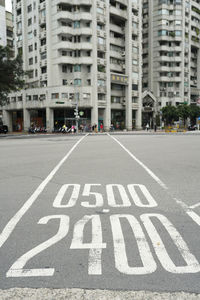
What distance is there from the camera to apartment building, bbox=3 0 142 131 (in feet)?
174

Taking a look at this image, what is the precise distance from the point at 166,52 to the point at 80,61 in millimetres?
29891

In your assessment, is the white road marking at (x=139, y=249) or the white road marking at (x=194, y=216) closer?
the white road marking at (x=139, y=249)

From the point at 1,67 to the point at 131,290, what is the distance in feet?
111

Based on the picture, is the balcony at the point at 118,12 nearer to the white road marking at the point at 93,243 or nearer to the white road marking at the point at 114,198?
the white road marking at the point at 114,198

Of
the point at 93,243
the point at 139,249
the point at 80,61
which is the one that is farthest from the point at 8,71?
the point at 139,249

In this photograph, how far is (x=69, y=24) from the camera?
178 feet

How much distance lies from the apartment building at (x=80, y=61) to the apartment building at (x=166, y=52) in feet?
41.3

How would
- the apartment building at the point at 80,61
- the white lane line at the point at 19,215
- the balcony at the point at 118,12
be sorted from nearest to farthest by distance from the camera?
the white lane line at the point at 19,215
the apartment building at the point at 80,61
the balcony at the point at 118,12

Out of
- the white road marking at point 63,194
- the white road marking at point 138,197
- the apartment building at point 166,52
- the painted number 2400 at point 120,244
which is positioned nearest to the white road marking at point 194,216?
the painted number 2400 at point 120,244

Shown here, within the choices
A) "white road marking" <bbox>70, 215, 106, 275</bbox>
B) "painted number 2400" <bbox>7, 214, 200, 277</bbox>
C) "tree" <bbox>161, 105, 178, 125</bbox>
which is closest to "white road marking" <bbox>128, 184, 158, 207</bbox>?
"painted number 2400" <bbox>7, 214, 200, 277</bbox>

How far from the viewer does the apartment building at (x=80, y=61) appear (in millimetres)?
53062

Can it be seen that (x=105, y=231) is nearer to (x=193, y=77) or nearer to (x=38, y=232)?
(x=38, y=232)

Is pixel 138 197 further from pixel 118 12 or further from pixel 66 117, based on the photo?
pixel 118 12

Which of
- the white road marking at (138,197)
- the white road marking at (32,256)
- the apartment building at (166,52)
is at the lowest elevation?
the white road marking at (32,256)
